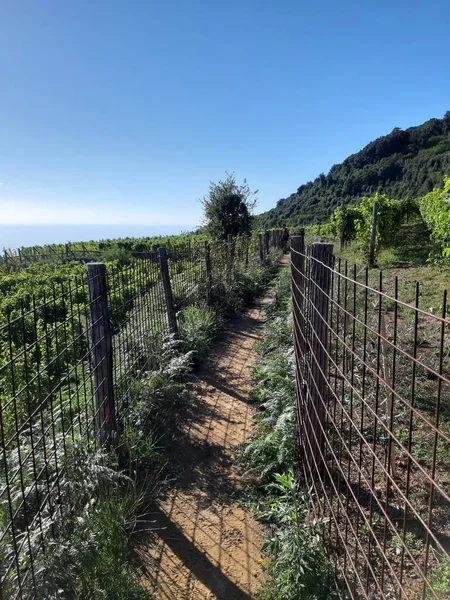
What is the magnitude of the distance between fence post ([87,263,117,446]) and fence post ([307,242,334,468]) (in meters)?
1.62

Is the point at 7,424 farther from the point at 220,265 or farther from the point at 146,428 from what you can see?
the point at 220,265

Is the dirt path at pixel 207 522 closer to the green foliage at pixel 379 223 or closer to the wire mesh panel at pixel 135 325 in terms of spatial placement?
the wire mesh panel at pixel 135 325

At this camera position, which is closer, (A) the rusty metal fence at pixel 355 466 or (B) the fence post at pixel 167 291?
(A) the rusty metal fence at pixel 355 466

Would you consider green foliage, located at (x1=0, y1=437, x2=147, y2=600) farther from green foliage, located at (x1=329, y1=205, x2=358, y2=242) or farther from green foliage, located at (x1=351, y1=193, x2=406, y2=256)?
green foliage, located at (x1=329, y1=205, x2=358, y2=242)

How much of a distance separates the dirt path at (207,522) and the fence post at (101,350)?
2.55 feet

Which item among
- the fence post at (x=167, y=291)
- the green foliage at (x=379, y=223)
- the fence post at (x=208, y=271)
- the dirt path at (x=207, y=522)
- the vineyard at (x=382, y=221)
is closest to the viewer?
the dirt path at (x=207, y=522)

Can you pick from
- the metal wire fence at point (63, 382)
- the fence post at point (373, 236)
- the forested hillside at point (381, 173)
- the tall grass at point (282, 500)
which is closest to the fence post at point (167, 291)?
the metal wire fence at point (63, 382)

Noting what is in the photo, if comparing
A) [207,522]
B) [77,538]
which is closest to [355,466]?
[207,522]

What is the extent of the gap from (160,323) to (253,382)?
1.53 m

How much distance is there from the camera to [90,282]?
10.8ft

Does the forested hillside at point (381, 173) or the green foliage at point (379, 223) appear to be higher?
the forested hillside at point (381, 173)

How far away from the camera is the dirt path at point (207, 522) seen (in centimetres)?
257

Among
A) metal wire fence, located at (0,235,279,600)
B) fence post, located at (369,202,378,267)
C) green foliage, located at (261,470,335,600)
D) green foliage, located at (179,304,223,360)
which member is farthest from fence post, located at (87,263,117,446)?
fence post, located at (369,202,378,267)

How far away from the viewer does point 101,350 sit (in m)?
3.43
